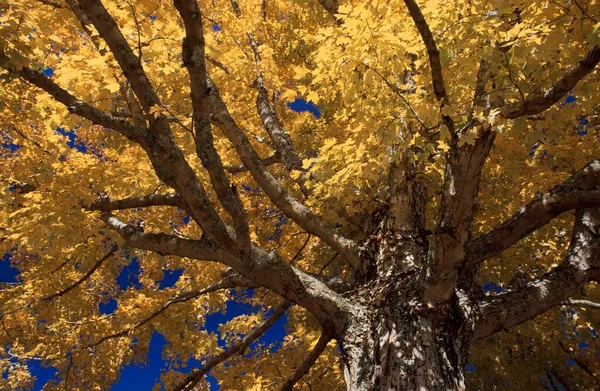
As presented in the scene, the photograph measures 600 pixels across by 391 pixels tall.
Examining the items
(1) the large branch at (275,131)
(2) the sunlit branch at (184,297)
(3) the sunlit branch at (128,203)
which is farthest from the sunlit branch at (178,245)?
(1) the large branch at (275,131)

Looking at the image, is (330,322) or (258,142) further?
(258,142)

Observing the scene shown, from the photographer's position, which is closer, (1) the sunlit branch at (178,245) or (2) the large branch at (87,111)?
(2) the large branch at (87,111)

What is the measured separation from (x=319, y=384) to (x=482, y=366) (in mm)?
5315

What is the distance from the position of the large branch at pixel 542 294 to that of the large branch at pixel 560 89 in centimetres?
169

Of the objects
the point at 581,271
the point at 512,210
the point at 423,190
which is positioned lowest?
the point at 581,271

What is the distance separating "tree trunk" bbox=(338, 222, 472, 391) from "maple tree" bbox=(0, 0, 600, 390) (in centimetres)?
2

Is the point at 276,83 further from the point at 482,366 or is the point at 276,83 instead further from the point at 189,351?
the point at 482,366

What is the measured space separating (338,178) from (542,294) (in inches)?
84.5

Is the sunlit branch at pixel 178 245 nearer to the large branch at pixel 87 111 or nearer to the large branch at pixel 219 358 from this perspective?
the large branch at pixel 87 111

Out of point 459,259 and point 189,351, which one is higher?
point 189,351

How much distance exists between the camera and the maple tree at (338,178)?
2.94 meters

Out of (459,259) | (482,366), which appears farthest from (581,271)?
(482,366)

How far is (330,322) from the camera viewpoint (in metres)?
3.62

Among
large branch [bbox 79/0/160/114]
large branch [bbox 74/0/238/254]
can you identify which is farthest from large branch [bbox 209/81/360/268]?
large branch [bbox 79/0/160/114]
